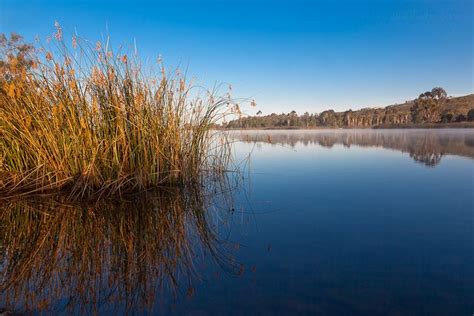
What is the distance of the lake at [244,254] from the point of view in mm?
1293

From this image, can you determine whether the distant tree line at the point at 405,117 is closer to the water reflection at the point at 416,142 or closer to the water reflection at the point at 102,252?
the water reflection at the point at 416,142

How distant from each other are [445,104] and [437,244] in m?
77.8

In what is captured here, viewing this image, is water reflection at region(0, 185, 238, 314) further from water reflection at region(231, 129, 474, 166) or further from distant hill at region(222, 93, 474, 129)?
distant hill at region(222, 93, 474, 129)

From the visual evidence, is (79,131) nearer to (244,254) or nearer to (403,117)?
(244,254)

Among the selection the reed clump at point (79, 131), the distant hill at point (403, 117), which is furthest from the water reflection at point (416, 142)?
the distant hill at point (403, 117)

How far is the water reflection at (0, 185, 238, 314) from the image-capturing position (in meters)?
1.33

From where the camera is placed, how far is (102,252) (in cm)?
178

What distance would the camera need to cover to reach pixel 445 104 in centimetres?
6244

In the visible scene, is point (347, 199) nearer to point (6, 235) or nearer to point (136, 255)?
point (136, 255)

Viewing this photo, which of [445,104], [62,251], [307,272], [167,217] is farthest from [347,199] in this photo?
[445,104]

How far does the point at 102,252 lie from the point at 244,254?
941 millimetres

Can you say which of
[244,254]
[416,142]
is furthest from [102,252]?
[416,142]

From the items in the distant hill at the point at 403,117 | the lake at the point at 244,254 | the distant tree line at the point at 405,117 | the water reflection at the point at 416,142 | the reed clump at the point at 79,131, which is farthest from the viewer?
the distant tree line at the point at 405,117

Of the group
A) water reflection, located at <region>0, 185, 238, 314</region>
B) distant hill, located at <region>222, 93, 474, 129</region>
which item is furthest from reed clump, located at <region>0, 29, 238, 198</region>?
distant hill, located at <region>222, 93, 474, 129</region>
